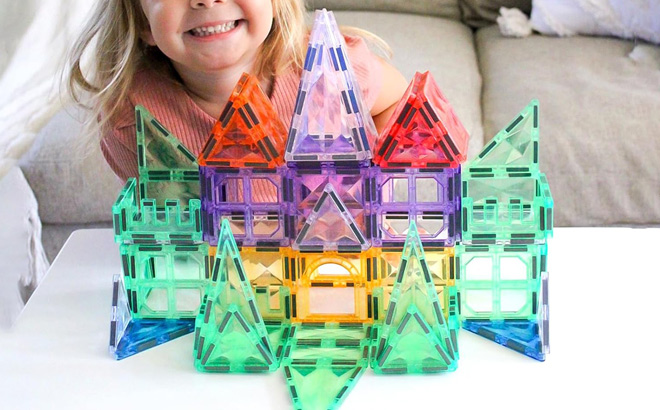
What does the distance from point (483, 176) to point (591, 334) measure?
0.55 feet

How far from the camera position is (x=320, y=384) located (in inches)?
28.4

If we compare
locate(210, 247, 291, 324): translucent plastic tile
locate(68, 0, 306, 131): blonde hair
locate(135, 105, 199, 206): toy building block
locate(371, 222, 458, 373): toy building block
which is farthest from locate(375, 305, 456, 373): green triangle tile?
locate(68, 0, 306, 131): blonde hair

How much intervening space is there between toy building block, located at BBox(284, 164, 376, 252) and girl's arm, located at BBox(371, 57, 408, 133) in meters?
0.51

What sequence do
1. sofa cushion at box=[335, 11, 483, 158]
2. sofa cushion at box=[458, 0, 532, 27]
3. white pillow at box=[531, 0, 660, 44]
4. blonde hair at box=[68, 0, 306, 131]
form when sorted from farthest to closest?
sofa cushion at box=[458, 0, 532, 27] → white pillow at box=[531, 0, 660, 44] → sofa cushion at box=[335, 11, 483, 158] → blonde hair at box=[68, 0, 306, 131]

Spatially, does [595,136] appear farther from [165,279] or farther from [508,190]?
[165,279]

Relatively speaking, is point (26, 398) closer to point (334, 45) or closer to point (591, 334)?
point (334, 45)

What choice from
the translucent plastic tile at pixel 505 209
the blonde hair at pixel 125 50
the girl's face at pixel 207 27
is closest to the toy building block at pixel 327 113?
the translucent plastic tile at pixel 505 209

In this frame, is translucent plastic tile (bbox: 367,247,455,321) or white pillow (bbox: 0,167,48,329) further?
white pillow (bbox: 0,167,48,329)

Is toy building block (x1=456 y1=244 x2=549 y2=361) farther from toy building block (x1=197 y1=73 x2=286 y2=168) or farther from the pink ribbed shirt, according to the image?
the pink ribbed shirt

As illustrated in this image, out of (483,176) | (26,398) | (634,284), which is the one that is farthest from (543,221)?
(26,398)

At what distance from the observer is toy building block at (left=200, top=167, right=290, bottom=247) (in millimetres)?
752

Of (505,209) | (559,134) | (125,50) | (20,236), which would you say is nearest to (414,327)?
(505,209)

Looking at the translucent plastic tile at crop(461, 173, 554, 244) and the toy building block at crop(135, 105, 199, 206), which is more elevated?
the toy building block at crop(135, 105, 199, 206)

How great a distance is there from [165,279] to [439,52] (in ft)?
3.46
